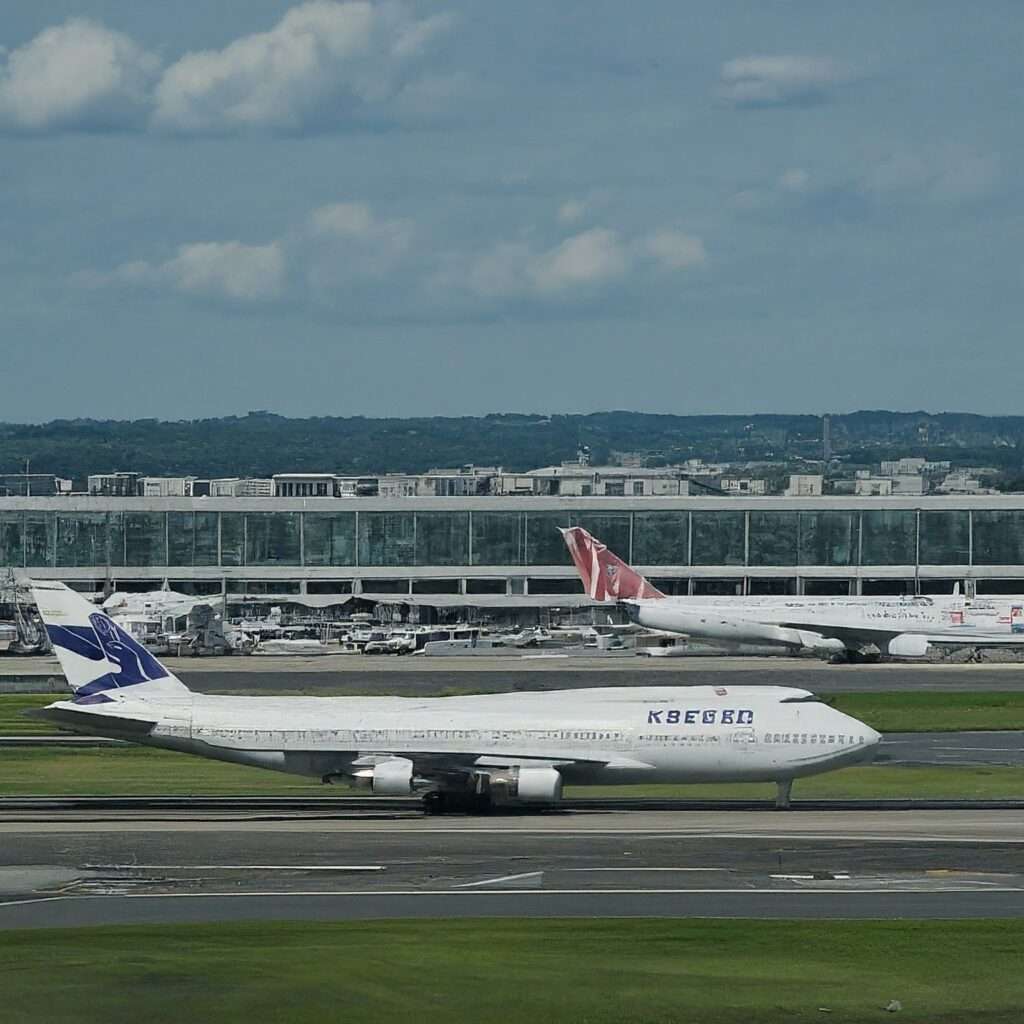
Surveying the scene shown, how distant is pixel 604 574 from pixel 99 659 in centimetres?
8475

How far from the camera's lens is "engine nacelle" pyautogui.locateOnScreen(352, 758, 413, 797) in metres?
60.2

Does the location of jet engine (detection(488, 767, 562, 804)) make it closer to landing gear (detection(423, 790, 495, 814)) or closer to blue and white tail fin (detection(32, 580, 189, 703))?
landing gear (detection(423, 790, 495, 814))

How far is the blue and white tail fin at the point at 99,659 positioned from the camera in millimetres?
63219

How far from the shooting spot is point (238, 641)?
146 meters

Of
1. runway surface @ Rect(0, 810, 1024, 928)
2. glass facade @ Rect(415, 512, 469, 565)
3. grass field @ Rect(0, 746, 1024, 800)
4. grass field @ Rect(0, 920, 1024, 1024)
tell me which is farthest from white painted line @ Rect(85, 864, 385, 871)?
glass facade @ Rect(415, 512, 469, 565)

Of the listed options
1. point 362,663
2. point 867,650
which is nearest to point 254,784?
point 362,663

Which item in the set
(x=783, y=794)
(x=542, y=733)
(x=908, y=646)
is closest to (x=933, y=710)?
(x=783, y=794)

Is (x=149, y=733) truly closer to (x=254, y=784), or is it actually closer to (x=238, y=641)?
(x=254, y=784)

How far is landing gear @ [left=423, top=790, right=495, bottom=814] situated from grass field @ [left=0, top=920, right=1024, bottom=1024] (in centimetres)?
1860

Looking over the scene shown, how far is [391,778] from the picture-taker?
6025cm

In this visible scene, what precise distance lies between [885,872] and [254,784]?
27564 mm

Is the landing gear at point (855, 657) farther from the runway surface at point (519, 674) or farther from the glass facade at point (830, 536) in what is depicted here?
the glass facade at point (830, 536)

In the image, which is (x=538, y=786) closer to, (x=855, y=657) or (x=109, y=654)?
(x=109, y=654)

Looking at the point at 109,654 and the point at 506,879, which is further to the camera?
the point at 109,654
